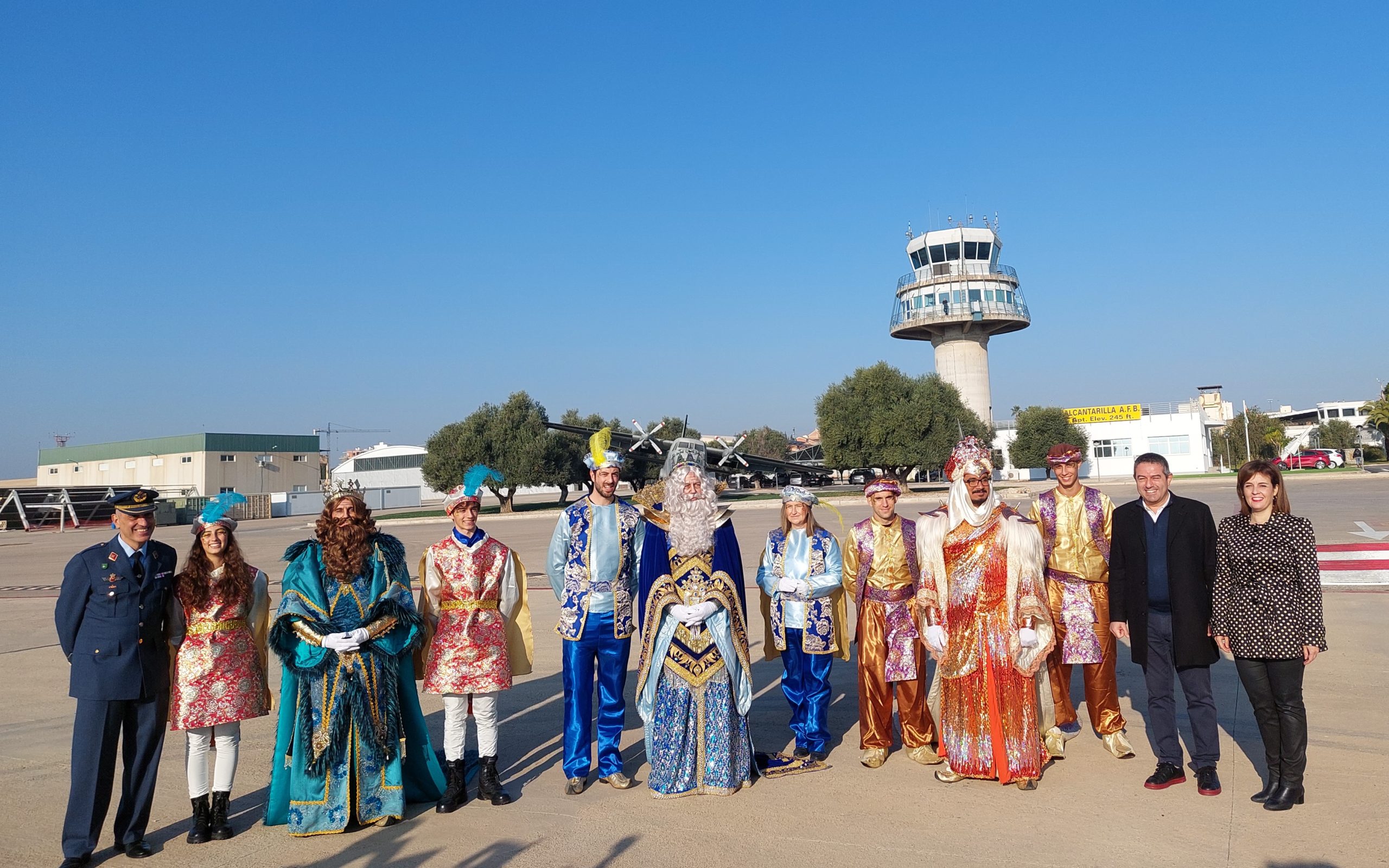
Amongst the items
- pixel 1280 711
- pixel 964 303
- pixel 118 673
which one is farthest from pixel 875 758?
pixel 964 303

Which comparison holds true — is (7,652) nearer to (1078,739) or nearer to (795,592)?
(795,592)

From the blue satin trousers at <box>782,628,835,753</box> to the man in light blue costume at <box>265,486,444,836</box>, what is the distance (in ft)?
7.74

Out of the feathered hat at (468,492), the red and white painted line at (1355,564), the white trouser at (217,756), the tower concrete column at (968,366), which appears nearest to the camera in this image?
the white trouser at (217,756)

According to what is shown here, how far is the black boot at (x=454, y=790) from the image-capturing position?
4586 millimetres

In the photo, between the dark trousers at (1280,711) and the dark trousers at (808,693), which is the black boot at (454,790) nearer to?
the dark trousers at (808,693)

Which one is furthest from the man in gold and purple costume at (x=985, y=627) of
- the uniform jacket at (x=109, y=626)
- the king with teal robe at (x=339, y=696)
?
the uniform jacket at (x=109, y=626)

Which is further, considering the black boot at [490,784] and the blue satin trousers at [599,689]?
the blue satin trousers at [599,689]

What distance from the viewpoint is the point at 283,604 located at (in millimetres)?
4223

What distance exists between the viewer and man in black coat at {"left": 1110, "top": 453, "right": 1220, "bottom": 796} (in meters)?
4.55

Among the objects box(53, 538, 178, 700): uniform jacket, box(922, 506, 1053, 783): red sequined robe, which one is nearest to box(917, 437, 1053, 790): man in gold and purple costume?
box(922, 506, 1053, 783): red sequined robe

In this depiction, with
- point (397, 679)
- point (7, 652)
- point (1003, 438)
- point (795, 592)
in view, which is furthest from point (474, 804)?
point (1003, 438)

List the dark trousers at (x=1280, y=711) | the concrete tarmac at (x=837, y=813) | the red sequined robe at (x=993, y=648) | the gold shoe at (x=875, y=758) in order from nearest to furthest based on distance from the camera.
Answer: the concrete tarmac at (x=837, y=813) → the dark trousers at (x=1280, y=711) → the red sequined robe at (x=993, y=648) → the gold shoe at (x=875, y=758)

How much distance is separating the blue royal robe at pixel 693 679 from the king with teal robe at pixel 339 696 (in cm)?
136

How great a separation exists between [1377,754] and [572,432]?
5322cm
